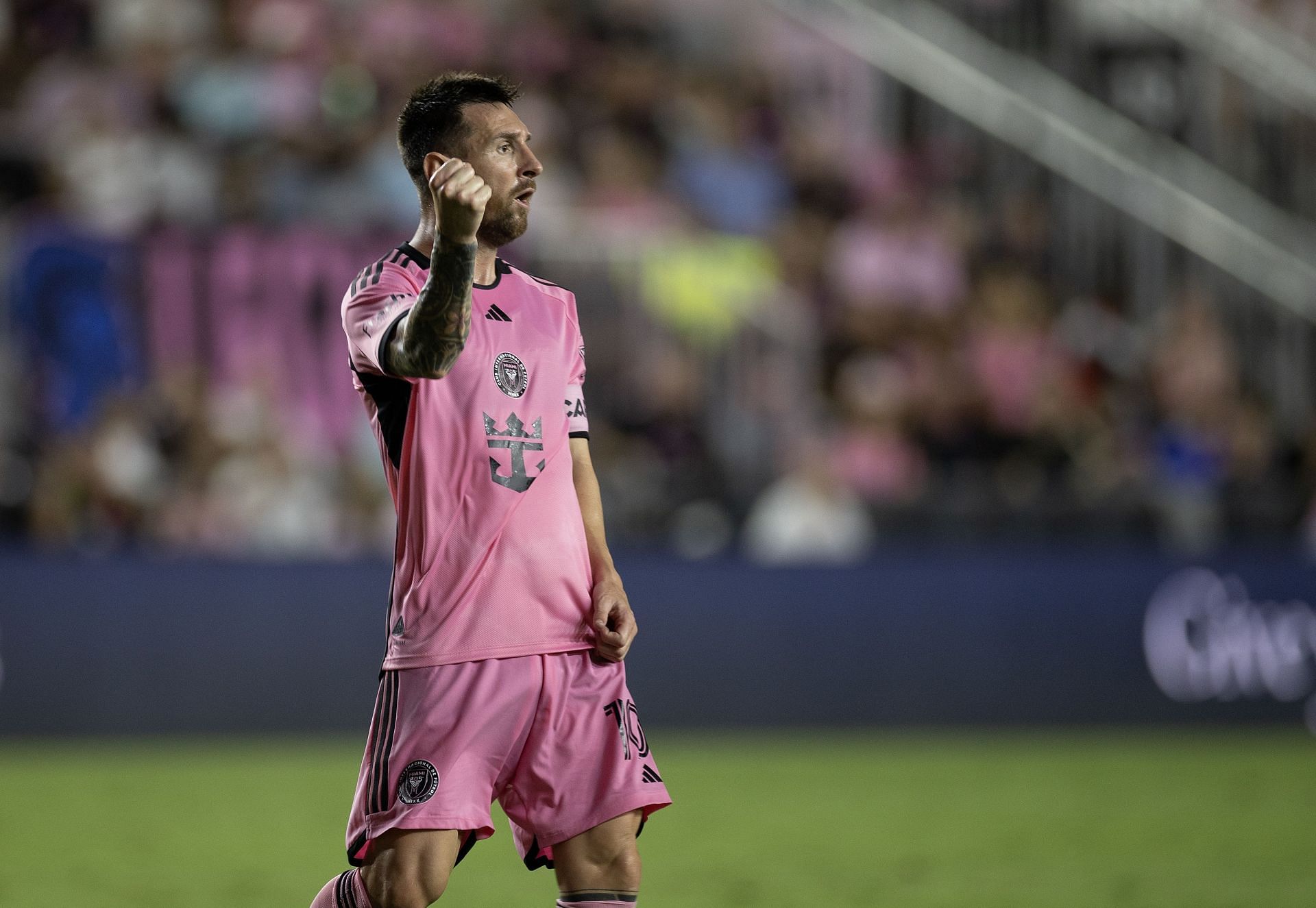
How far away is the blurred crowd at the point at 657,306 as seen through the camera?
1173 cm

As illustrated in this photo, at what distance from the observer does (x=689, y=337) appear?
12.6 meters

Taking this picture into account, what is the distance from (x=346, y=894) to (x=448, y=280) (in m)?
1.39

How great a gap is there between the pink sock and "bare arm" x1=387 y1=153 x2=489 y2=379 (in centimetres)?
115

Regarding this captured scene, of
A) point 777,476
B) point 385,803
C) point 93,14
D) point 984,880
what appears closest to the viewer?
point 385,803

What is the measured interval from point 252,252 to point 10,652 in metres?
3.04

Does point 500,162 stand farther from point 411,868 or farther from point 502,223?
point 411,868

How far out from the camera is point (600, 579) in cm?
447

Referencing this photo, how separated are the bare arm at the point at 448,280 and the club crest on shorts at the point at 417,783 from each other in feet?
2.84

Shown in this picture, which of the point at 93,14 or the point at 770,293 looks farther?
the point at 93,14

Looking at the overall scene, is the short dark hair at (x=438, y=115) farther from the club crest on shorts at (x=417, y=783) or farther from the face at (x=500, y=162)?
the club crest on shorts at (x=417, y=783)

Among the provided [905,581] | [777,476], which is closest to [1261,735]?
[905,581]

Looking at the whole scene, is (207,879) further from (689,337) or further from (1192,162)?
(1192,162)

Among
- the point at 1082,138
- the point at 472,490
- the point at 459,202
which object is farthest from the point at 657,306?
the point at 459,202

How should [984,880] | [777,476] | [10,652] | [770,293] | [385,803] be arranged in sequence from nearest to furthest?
[385,803] < [984,880] < [10,652] < [777,476] < [770,293]
